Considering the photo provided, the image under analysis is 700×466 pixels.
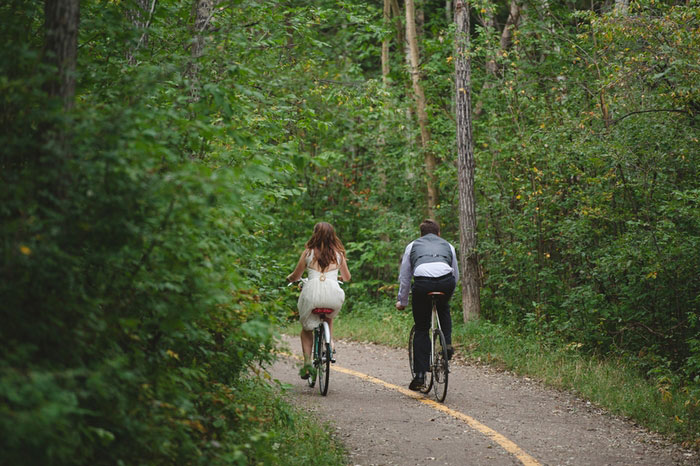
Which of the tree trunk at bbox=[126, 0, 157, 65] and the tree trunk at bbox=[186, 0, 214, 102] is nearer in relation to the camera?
the tree trunk at bbox=[126, 0, 157, 65]

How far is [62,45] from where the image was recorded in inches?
161

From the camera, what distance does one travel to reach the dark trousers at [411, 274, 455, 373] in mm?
9141

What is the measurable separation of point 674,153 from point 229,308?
7.60 m

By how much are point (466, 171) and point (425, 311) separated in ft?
18.7

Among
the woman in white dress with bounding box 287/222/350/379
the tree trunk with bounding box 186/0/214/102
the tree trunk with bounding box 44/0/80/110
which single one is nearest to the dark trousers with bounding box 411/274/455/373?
the woman in white dress with bounding box 287/222/350/379

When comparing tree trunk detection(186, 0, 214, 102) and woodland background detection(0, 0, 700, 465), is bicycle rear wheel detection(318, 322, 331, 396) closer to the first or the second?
woodland background detection(0, 0, 700, 465)

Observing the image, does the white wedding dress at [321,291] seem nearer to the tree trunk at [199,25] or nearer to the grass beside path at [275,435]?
the grass beside path at [275,435]

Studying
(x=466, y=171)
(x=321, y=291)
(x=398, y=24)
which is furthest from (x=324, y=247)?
(x=398, y=24)

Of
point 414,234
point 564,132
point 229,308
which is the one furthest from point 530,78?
point 229,308

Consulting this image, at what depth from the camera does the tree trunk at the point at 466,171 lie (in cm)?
1423

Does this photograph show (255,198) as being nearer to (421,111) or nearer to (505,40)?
(421,111)

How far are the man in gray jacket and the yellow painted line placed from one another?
356mm

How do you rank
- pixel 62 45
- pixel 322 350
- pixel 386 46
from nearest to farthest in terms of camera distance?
pixel 62 45
pixel 322 350
pixel 386 46

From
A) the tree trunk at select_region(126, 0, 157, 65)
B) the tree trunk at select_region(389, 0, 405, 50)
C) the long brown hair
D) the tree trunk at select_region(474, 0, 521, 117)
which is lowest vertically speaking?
the long brown hair
